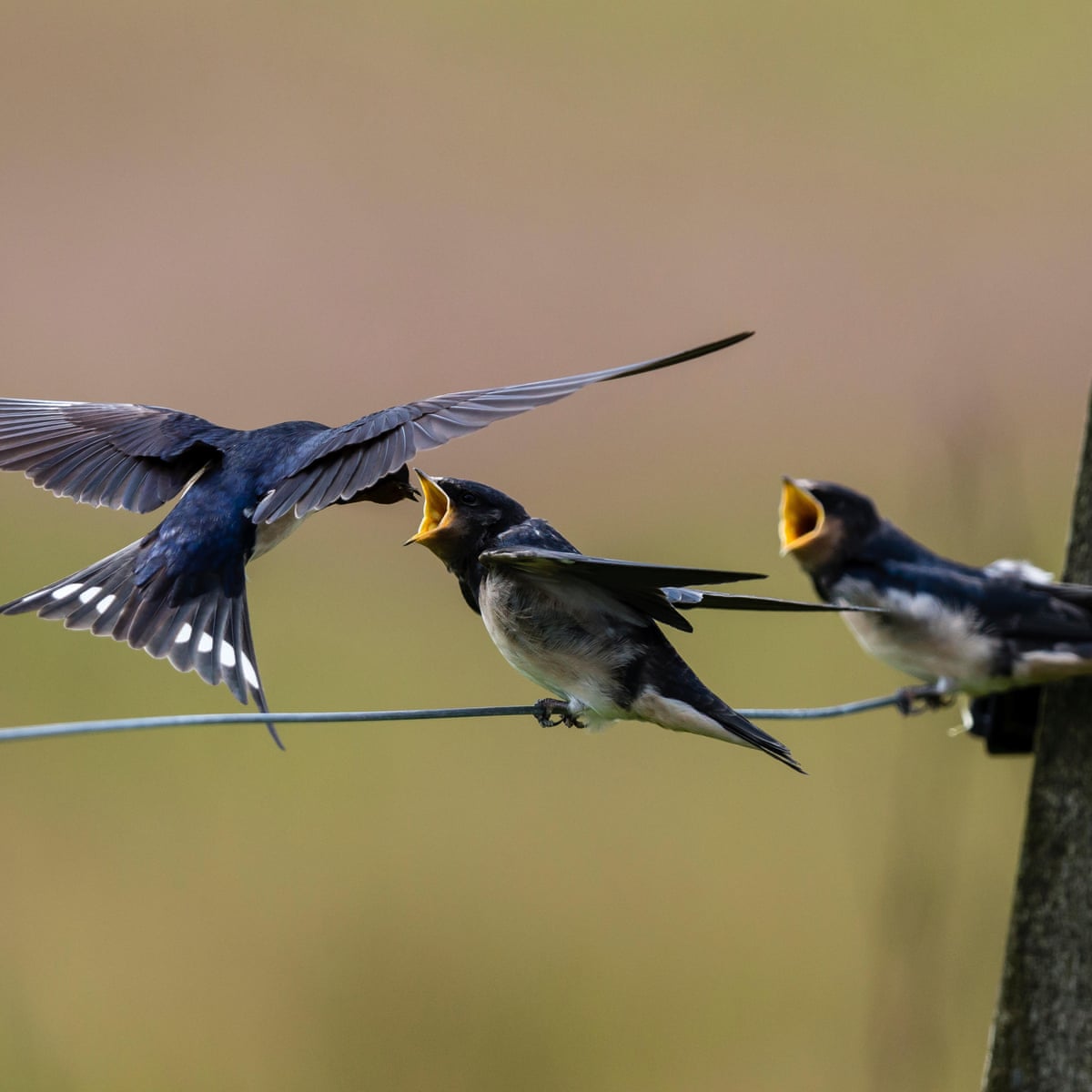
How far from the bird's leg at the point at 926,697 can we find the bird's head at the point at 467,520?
1.11 metres

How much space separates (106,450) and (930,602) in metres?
1.63

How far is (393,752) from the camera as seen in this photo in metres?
6.95

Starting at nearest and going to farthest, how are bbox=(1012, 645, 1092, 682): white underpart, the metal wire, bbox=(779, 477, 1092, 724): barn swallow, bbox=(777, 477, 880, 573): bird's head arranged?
1. the metal wire
2. bbox=(1012, 645, 1092, 682): white underpart
3. bbox=(779, 477, 1092, 724): barn swallow
4. bbox=(777, 477, 880, 573): bird's head

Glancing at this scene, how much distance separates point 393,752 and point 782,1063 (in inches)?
96.4

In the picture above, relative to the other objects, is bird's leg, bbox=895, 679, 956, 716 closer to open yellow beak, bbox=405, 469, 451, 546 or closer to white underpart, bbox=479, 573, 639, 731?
white underpart, bbox=479, 573, 639, 731

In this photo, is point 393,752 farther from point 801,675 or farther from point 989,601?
point 989,601

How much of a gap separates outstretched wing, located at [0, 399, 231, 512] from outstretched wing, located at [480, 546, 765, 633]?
0.75m

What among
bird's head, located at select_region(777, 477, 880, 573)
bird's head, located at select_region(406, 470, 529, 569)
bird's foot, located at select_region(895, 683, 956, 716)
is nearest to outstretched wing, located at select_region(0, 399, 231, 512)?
bird's head, located at select_region(406, 470, 529, 569)

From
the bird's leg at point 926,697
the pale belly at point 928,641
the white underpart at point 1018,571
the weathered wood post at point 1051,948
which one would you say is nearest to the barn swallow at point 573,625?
the weathered wood post at point 1051,948

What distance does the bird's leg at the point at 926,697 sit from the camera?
299cm

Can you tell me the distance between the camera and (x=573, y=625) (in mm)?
2131

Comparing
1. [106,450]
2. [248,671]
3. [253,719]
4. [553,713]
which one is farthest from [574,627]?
[106,450]

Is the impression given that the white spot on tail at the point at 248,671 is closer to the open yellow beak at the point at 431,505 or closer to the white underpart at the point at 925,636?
the open yellow beak at the point at 431,505

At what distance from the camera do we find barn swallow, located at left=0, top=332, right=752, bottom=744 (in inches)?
87.9
